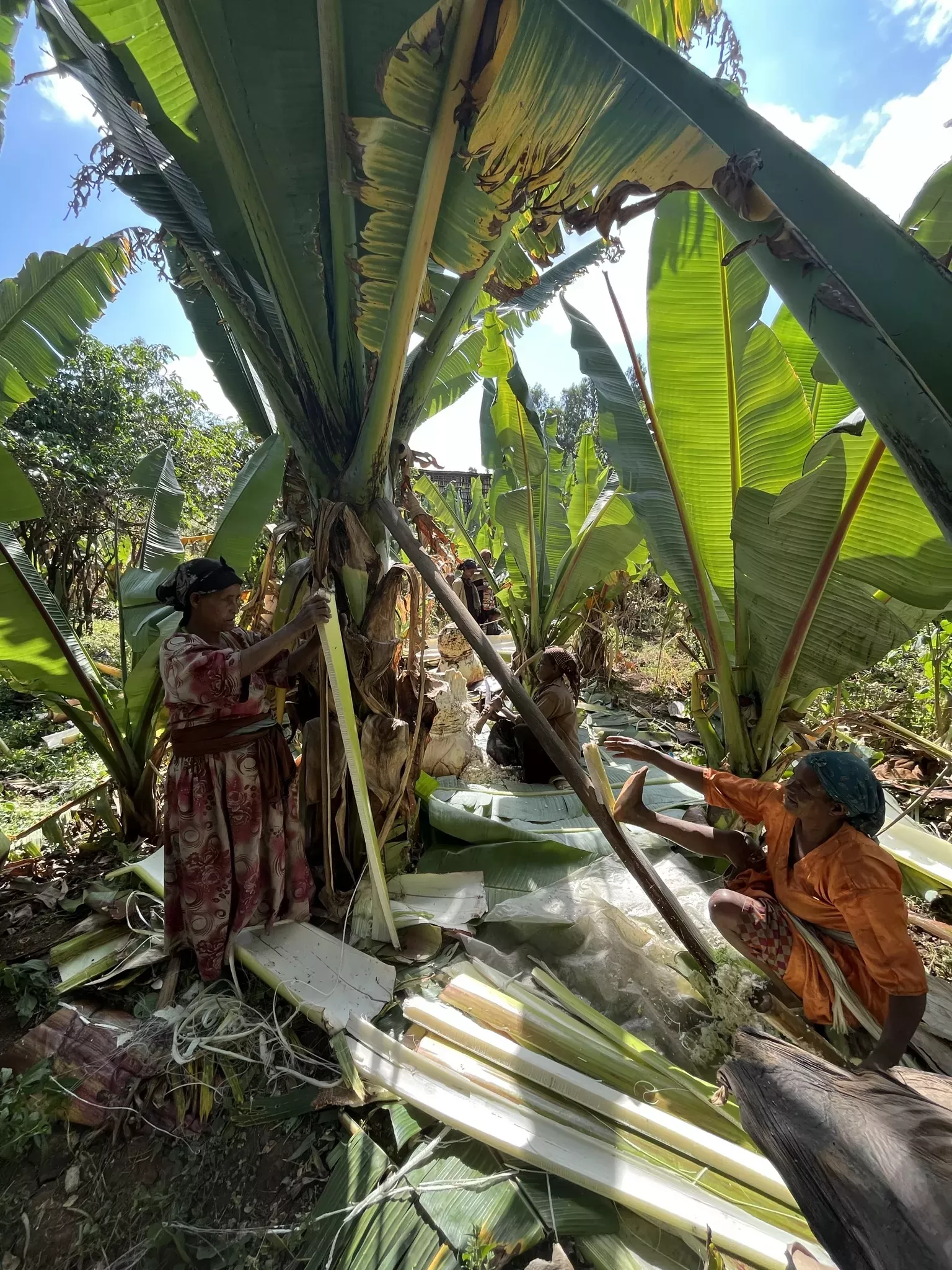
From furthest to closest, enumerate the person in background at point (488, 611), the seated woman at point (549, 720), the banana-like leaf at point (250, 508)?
the person in background at point (488, 611) → the seated woman at point (549, 720) → the banana-like leaf at point (250, 508)

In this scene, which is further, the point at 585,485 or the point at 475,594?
the point at 475,594

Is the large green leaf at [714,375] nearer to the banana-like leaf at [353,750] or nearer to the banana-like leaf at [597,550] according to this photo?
the banana-like leaf at [597,550]

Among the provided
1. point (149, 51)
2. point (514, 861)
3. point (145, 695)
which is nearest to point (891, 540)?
point (514, 861)

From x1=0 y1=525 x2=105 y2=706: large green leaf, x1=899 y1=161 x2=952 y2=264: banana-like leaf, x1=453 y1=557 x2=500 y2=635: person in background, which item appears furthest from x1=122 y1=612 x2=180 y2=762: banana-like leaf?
x1=453 y1=557 x2=500 y2=635: person in background

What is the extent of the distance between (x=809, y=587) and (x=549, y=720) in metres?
1.88

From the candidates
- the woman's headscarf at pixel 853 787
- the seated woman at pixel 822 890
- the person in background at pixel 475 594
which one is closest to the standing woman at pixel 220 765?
the seated woman at pixel 822 890

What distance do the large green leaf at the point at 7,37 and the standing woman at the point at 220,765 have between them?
64.8 inches

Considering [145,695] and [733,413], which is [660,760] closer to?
[733,413]

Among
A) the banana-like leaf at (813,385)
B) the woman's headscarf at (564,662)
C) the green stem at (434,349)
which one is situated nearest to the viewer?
the green stem at (434,349)

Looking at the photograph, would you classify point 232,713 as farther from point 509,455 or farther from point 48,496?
point 48,496

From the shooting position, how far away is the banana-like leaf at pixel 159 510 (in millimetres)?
2629

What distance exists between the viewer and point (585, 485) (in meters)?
4.68

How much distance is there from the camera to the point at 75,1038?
1571 mm

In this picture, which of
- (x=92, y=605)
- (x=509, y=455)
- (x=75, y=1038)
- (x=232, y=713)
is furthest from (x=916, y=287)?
(x=92, y=605)
